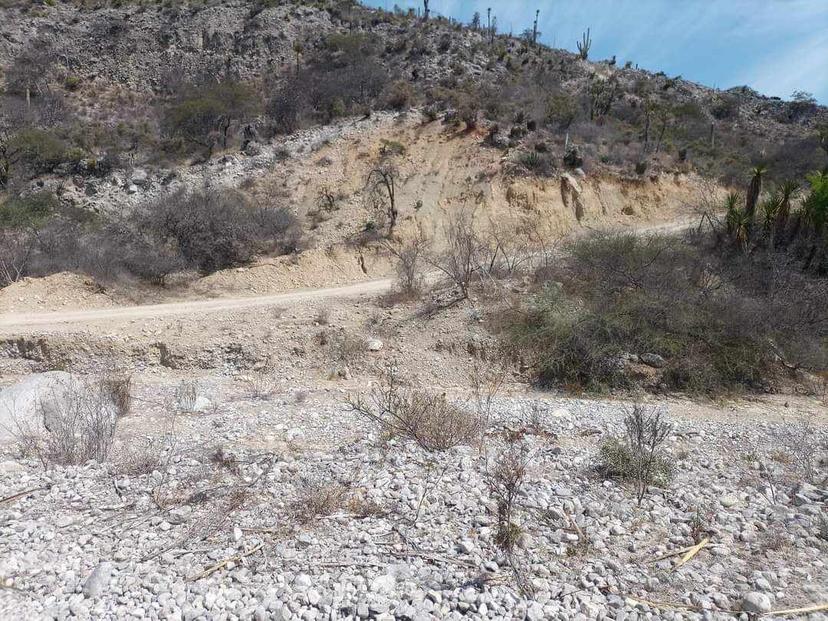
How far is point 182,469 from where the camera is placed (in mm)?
5887

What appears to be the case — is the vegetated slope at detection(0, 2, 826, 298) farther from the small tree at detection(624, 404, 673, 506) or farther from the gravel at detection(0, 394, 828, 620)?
the small tree at detection(624, 404, 673, 506)

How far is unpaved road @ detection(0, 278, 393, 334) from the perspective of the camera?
1246cm

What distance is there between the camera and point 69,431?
251 inches

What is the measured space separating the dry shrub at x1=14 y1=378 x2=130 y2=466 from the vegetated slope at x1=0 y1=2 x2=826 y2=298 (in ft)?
27.5

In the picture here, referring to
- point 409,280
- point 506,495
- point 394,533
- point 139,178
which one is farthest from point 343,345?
point 139,178

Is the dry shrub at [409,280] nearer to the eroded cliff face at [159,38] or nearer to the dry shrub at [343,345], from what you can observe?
the dry shrub at [343,345]

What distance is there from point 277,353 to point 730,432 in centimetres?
951

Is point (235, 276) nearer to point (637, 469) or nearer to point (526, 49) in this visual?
point (637, 469)

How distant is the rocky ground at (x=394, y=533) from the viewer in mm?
3689

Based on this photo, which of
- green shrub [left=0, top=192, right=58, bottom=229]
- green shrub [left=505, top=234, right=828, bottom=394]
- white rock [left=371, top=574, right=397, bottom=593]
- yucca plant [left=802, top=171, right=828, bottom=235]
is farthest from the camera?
green shrub [left=0, top=192, right=58, bottom=229]

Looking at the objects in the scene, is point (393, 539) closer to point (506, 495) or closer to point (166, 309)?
point (506, 495)

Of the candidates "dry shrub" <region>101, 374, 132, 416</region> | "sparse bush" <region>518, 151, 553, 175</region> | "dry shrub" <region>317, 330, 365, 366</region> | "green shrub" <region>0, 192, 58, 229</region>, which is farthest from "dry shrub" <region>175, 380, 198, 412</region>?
"sparse bush" <region>518, 151, 553, 175</region>

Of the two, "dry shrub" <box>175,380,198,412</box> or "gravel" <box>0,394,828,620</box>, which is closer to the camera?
"gravel" <box>0,394,828,620</box>

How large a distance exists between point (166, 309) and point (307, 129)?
15879 millimetres
